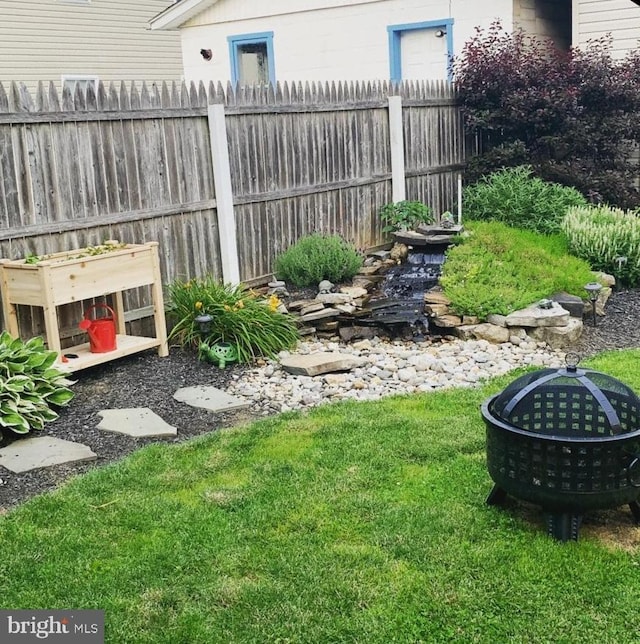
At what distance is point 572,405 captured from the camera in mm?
3627

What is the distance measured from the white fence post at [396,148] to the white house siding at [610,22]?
3.59m

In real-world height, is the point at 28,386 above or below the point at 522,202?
below

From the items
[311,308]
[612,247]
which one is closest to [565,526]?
[311,308]

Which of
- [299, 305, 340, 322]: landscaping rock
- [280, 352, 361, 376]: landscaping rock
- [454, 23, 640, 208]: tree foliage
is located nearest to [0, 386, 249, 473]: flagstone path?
[280, 352, 361, 376]: landscaping rock

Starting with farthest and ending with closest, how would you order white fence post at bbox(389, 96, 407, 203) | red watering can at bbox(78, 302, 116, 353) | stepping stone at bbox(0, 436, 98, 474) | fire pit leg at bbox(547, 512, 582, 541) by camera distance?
white fence post at bbox(389, 96, 407, 203) < red watering can at bbox(78, 302, 116, 353) < stepping stone at bbox(0, 436, 98, 474) < fire pit leg at bbox(547, 512, 582, 541)

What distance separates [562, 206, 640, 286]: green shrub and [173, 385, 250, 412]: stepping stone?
5081 millimetres

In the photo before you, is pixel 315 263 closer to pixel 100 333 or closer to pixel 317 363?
pixel 317 363

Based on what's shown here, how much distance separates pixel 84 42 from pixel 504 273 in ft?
43.6

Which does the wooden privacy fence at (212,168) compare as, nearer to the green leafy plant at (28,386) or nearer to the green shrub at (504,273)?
the green leafy plant at (28,386)

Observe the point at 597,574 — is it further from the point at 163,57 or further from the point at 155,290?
the point at 163,57

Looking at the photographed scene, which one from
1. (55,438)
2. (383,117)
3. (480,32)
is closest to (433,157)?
(383,117)

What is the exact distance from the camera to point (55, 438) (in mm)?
5473

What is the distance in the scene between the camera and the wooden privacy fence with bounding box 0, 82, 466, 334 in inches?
265

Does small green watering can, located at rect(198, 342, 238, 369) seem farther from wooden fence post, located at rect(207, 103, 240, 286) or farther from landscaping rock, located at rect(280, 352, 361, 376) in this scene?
wooden fence post, located at rect(207, 103, 240, 286)
